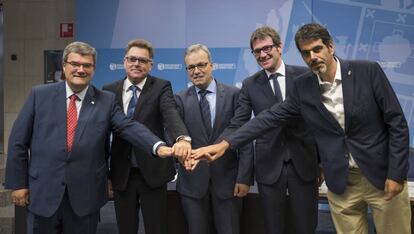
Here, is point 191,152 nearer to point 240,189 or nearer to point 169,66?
point 240,189

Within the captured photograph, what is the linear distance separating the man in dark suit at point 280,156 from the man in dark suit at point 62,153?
63cm

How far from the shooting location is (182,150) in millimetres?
2336

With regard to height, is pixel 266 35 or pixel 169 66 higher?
pixel 266 35

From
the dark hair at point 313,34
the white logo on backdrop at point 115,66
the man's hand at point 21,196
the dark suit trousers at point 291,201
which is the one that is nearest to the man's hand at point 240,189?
the dark suit trousers at point 291,201

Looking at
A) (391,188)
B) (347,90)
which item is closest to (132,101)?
(347,90)

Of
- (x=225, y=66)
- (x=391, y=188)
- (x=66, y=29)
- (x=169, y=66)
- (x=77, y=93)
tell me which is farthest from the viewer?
(x=66, y=29)

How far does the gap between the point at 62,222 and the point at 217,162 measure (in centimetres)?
95

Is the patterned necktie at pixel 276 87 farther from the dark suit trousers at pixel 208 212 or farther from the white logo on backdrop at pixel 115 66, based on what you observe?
the white logo on backdrop at pixel 115 66

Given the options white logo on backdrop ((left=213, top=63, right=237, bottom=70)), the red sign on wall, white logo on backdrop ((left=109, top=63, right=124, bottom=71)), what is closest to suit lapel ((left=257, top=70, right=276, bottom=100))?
white logo on backdrop ((left=213, top=63, right=237, bottom=70))

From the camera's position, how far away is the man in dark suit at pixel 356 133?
200 cm

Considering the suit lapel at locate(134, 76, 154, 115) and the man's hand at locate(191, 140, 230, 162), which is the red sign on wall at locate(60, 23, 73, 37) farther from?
the man's hand at locate(191, 140, 230, 162)

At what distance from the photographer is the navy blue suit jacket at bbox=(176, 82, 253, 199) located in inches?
98.0

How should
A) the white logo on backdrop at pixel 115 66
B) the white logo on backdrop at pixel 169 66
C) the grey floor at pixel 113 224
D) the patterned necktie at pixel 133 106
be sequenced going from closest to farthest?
the patterned necktie at pixel 133 106, the grey floor at pixel 113 224, the white logo on backdrop at pixel 169 66, the white logo on backdrop at pixel 115 66

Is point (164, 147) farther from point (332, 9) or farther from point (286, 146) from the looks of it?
point (332, 9)
